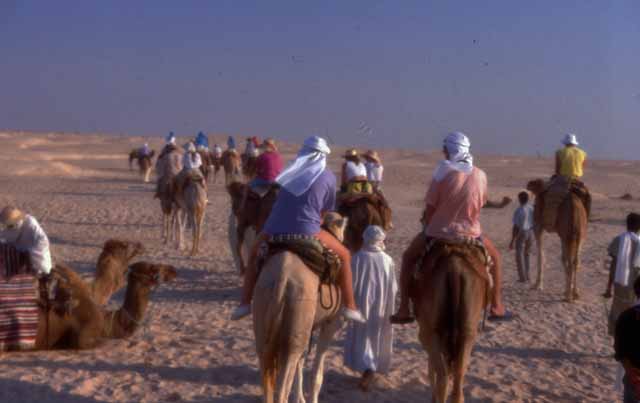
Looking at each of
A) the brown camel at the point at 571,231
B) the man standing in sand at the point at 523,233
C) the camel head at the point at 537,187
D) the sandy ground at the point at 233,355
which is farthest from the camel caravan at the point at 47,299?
the camel head at the point at 537,187

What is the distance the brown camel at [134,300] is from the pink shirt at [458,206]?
352 cm

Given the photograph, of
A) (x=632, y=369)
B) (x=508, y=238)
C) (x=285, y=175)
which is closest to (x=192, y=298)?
(x=285, y=175)

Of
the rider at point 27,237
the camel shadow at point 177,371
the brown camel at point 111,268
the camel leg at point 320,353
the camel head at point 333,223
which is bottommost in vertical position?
the camel shadow at point 177,371

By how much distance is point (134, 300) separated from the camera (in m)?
8.26

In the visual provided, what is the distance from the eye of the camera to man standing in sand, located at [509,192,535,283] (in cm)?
1237

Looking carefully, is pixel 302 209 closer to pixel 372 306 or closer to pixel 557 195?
pixel 372 306

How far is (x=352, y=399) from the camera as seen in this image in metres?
6.87

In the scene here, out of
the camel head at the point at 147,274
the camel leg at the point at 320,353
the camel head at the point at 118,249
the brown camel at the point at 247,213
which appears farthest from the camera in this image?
the brown camel at the point at 247,213

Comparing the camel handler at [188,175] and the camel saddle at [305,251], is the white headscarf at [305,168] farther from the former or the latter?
the camel handler at [188,175]

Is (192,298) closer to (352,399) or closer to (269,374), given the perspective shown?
(352,399)

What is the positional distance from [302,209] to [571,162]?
7.53 meters

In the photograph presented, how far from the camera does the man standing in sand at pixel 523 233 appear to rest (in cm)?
1237

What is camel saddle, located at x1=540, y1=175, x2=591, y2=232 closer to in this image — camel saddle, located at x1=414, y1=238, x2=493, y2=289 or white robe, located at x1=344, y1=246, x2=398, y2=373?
white robe, located at x1=344, y1=246, x2=398, y2=373

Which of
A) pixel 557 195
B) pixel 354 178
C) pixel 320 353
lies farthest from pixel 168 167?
pixel 320 353
